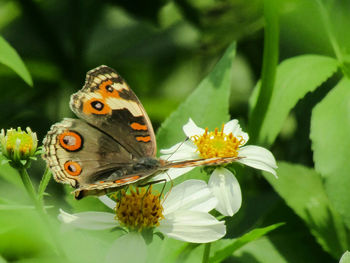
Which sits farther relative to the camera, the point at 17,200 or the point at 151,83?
the point at 151,83

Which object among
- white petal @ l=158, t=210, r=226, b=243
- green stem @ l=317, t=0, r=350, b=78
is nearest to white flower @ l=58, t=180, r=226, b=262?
white petal @ l=158, t=210, r=226, b=243

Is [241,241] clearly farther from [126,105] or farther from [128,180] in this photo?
[126,105]

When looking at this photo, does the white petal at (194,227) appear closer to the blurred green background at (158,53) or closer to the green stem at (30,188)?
the green stem at (30,188)

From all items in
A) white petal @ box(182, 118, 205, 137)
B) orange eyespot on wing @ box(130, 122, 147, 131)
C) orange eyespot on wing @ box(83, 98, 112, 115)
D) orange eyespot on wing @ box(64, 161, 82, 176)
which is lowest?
white petal @ box(182, 118, 205, 137)

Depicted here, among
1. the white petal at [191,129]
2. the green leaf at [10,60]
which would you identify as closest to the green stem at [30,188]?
the green leaf at [10,60]

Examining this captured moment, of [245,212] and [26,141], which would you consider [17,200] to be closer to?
[26,141]

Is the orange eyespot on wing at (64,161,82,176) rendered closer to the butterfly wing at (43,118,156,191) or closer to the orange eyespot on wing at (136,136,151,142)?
the butterfly wing at (43,118,156,191)

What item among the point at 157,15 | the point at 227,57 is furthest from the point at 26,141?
the point at 157,15
